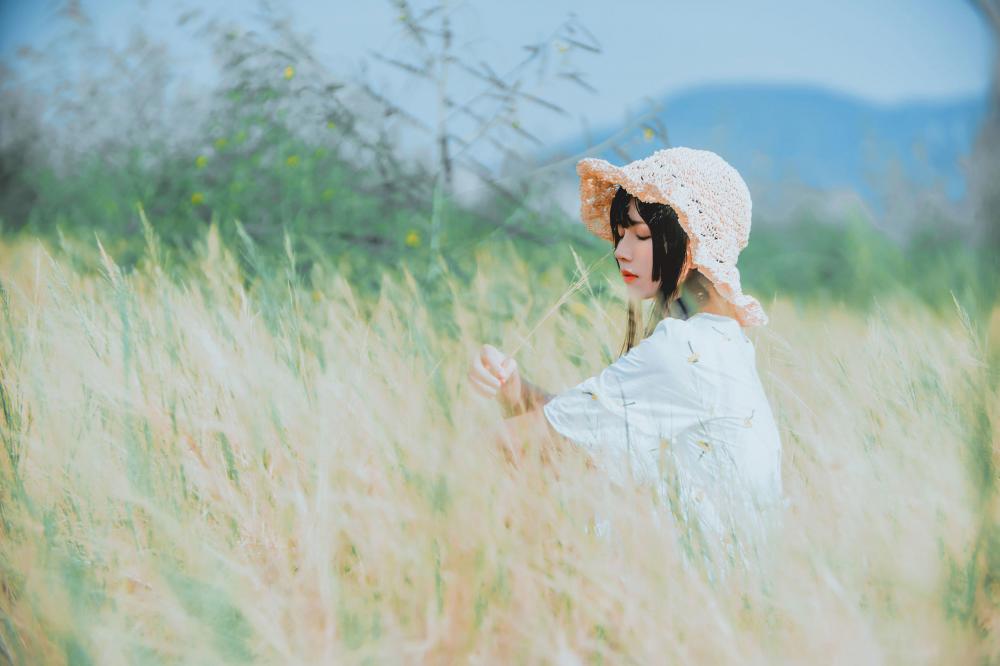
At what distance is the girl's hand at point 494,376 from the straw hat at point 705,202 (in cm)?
30

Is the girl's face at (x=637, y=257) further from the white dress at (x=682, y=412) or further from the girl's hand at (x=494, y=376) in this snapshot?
the girl's hand at (x=494, y=376)

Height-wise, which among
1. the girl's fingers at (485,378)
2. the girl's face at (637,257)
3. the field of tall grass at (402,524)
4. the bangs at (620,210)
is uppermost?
the bangs at (620,210)

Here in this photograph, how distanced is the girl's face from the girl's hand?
0.24 meters

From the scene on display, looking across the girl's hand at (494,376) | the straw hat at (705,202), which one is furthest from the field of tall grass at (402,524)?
the straw hat at (705,202)

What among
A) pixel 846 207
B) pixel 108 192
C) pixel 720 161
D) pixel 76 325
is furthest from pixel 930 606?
pixel 108 192

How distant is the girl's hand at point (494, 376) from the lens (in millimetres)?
1234

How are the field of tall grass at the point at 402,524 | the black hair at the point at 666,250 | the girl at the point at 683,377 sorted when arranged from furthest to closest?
1. the black hair at the point at 666,250
2. the girl at the point at 683,377
3. the field of tall grass at the point at 402,524

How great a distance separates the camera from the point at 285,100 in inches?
95.7

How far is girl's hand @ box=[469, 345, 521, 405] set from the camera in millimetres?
1234

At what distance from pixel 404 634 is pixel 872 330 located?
1.00 metres

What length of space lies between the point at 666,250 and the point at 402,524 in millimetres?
570

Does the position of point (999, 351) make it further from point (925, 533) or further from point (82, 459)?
point (82, 459)

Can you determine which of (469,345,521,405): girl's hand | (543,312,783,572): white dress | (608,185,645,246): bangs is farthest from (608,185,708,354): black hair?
(469,345,521,405): girl's hand

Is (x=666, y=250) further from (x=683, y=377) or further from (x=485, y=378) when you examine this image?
(x=485, y=378)
